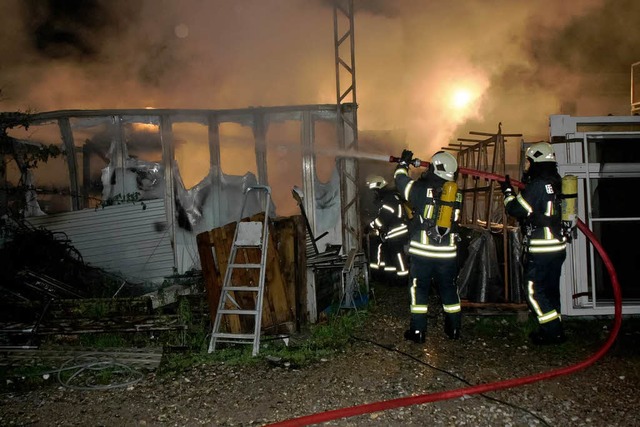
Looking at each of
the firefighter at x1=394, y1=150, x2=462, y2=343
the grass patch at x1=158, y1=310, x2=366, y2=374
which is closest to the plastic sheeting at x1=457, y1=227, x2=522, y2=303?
the firefighter at x1=394, y1=150, x2=462, y2=343

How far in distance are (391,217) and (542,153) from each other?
2684mm

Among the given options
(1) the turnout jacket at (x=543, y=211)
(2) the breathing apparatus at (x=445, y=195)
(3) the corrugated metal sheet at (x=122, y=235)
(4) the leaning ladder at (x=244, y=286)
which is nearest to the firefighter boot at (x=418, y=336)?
(2) the breathing apparatus at (x=445, y=195)

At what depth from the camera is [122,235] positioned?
8516 mm

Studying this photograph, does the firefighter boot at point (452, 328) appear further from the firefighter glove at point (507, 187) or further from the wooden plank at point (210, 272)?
the wooden plank at point (210, 272)

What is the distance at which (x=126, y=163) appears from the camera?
8578mm

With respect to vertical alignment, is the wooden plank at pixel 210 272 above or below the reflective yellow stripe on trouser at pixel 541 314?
above

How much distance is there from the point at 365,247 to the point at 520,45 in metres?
13.0

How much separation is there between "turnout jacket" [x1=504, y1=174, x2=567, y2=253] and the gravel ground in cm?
114

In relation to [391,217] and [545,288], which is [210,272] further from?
[545,288]

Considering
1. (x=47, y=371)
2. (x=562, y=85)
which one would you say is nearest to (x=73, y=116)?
(x=47, y=371)

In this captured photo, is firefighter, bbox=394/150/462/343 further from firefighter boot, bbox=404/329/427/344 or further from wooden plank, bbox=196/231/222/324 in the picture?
wooden plank, bbox=196/231/222/324

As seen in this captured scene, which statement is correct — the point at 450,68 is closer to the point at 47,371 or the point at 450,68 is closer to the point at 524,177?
the point at 524,177

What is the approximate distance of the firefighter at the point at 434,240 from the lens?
193 inches

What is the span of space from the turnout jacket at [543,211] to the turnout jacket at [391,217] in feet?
6.86
